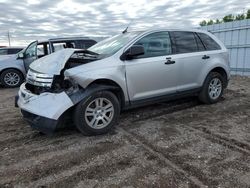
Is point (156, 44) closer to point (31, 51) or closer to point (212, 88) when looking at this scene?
point (212, 88)

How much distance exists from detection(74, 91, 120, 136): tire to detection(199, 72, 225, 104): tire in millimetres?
2441

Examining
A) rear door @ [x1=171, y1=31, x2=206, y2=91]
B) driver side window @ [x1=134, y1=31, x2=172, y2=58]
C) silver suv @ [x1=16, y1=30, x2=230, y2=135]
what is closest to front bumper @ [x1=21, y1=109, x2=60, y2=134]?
silver suv @ [x1=16, y1=30, x2=230, y2=135]

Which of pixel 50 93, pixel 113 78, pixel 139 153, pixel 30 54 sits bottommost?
pixel 139 153

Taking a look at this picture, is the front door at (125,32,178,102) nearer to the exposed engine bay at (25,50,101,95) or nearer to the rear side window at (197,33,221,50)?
the exposed engine bay at (25,50,101,95)

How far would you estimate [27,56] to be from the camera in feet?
31.9

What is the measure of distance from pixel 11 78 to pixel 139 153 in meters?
7.84

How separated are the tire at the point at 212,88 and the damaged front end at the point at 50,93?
2.77m

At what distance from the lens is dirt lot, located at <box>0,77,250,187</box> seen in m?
2.92

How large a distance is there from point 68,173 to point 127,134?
4.66 ft

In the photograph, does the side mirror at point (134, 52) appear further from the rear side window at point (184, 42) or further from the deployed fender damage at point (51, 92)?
the rear side window at point (184, 42)

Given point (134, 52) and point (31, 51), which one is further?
point (31, 51)

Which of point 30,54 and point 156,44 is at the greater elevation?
point 156,44

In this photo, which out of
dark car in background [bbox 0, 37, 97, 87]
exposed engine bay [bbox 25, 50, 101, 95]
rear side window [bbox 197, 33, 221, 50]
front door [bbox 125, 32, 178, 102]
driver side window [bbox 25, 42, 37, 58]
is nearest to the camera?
exposed engine bay [bbox 25, 50, 101, 95]

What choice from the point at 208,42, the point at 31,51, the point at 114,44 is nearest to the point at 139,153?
the point at 114,44
